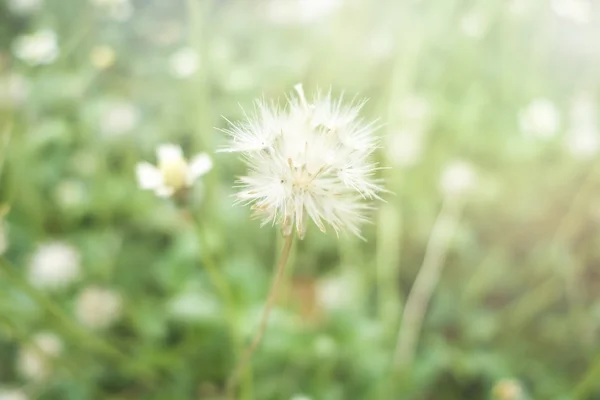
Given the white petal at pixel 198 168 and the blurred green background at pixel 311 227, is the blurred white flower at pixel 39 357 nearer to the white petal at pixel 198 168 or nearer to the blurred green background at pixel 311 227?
the blurred green background at pixel 311 227

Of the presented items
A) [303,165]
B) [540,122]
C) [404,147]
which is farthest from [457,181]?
[303,165]

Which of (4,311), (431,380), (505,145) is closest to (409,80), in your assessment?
(505,145)

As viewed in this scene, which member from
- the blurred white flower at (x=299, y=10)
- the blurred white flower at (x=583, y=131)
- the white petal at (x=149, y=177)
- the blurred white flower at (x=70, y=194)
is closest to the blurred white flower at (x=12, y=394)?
the blurred white flower at (x=70, y=194)

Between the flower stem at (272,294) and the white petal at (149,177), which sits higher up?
the white petal at (149,177)

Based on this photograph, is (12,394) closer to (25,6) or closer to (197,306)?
(197,306)

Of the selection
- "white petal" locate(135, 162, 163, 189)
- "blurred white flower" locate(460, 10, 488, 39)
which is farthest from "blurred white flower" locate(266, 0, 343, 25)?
"white petal" locate(135, 162, 163, 189)

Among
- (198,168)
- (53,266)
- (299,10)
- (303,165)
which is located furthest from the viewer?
(299,10)

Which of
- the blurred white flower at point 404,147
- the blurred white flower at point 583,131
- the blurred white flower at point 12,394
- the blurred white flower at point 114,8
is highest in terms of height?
the blurred white flower at point 114,8
